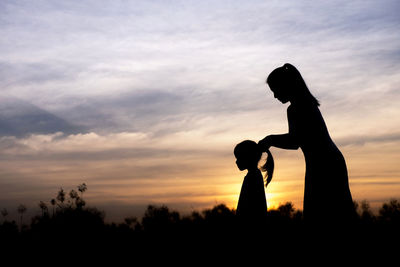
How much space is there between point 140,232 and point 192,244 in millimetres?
2031

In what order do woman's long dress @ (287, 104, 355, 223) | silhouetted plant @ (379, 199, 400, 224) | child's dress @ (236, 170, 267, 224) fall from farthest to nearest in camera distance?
silhouetted plant @ (379, 199, 400, 224) < child's dress @ (236, 170, 267, 224) < woman's long dress @ (287, 104, 355, 223)

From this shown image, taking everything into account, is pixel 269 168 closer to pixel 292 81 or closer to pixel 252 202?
pixel 252 202

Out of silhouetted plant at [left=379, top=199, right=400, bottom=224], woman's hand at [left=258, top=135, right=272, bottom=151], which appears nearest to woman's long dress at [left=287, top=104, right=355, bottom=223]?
woman's hand at [left=258, top=135, right=272, bottom=151]

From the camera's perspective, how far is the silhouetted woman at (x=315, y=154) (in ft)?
18.0

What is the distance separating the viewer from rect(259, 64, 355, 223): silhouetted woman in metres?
5.49

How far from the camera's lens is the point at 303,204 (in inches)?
224

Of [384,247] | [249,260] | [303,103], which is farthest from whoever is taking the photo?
[384,247]

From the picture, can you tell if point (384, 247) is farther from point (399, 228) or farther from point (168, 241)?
point (168, 241)

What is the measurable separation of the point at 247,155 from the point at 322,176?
62.8 inches

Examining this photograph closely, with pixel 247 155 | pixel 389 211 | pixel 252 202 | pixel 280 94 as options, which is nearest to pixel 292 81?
pixel 280 94

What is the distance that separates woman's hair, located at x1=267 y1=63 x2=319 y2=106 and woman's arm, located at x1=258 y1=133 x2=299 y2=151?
521 mm

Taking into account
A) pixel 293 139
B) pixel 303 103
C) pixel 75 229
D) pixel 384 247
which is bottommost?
pixel 384 247


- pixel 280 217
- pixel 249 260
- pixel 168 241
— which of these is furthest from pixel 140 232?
pixel 249 260

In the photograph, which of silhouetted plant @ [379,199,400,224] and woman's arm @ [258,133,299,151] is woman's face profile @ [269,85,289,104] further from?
silhouetted plant @ [379,199,400,224]
